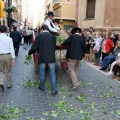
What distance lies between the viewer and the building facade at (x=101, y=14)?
15.3m

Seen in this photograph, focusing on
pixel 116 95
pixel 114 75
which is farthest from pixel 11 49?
pixel 114 75

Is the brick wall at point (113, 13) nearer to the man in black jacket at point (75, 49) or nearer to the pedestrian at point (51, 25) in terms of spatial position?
the pedestrian at point (51, 25)

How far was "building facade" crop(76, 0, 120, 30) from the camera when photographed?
1529 centimetres

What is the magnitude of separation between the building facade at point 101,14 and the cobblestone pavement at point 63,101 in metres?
8.63

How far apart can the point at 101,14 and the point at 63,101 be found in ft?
40.5

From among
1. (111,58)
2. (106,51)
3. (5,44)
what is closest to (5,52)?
(5,44)

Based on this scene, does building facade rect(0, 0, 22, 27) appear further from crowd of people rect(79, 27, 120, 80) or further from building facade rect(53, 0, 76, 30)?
building facade rect(53, 0, 76, 30)

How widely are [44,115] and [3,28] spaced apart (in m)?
2.80

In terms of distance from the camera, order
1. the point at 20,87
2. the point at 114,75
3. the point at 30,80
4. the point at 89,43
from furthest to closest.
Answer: the point at 89,43 < the point at 114,75 < the point at 30,80 < the point at 20,87

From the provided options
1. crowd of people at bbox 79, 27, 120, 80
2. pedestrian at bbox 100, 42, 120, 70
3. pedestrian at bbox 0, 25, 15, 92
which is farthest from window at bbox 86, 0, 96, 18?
pedestrian at bbox 0, 25, 15, 92

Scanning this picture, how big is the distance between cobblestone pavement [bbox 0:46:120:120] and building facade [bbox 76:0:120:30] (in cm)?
863

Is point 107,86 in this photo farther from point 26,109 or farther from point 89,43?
point 89,43

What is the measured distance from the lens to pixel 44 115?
4.54 metres

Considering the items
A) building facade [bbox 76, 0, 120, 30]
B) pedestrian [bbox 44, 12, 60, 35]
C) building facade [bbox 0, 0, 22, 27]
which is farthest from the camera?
building facade [bbox 76, 0, 120, 30]
